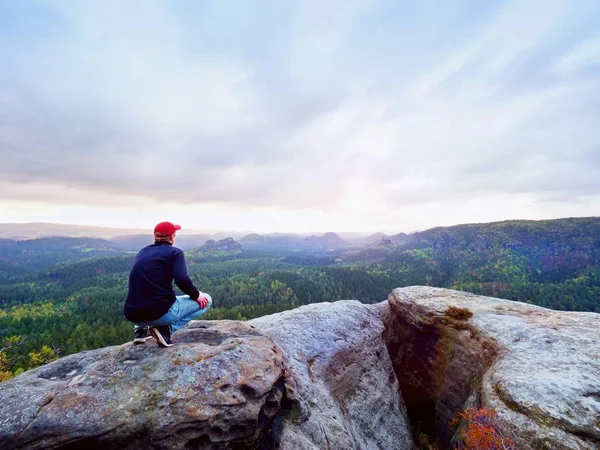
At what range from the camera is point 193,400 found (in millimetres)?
9172

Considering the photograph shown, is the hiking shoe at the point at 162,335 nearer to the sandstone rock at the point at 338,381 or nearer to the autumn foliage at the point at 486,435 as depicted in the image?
the sandstone rock at the point at 338,381

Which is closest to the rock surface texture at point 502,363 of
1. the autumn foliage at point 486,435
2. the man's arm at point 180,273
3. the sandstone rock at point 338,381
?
the autumn foliage at point 486,435

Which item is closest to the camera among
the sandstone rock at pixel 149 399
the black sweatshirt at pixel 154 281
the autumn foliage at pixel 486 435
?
the sandstone rock at pixel 149 399

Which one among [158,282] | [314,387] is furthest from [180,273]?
[314,387]

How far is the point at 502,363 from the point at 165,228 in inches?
574

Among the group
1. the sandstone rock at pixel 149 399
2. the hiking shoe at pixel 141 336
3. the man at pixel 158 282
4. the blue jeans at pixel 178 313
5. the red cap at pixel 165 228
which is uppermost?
the red cap at pixel 165 228

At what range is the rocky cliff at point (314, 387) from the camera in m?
8.61

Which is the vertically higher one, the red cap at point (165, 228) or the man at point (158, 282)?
the red cap at point (165, 228)

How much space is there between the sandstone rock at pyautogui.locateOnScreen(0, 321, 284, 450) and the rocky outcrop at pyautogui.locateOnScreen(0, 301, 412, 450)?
3 cm

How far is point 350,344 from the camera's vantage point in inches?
700

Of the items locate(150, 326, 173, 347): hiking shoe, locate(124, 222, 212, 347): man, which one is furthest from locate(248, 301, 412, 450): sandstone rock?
locate(124, 222, 212, 347): man

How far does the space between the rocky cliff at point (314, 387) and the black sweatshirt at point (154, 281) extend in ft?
6.76

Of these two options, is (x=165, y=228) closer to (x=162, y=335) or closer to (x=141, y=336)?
(x=162, y=335)

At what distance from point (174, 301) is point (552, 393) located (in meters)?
13.2
